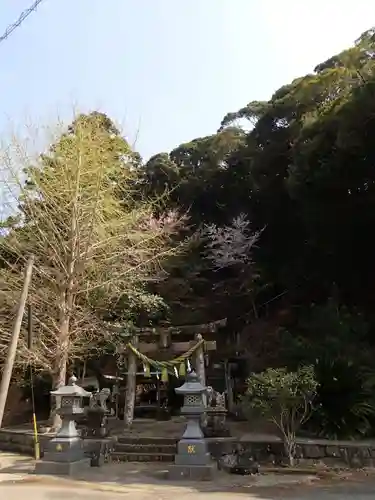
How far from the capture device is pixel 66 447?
35.4ft

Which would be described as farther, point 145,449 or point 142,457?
point 145,449

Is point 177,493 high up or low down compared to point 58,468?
down

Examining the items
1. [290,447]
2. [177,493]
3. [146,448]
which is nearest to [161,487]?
[177,493]

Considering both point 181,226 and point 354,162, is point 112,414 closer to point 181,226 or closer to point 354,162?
point 181,226

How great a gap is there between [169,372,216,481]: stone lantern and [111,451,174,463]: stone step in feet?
7.03

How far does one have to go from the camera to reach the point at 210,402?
13.6 meters

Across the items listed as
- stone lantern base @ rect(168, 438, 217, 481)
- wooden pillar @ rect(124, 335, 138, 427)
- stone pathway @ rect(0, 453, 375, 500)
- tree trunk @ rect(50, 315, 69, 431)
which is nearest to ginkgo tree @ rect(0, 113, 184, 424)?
tree trunk @ rect(50, 315, 69, 431)

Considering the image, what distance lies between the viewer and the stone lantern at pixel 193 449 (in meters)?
10.0

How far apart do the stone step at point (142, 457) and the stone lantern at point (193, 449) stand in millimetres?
2142

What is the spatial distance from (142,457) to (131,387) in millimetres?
2898

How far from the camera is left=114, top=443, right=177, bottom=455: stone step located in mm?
12561

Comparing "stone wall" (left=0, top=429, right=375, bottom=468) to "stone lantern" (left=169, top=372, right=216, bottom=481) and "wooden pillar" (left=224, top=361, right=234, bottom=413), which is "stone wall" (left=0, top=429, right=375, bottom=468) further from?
"wooden pillar" (left=224, top=361, right=234, bottom=413)

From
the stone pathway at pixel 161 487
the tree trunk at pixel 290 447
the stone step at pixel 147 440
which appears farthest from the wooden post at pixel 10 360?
the tree trunk at pixel 290 447

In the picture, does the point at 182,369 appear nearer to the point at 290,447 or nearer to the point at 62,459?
the point at 290,447
